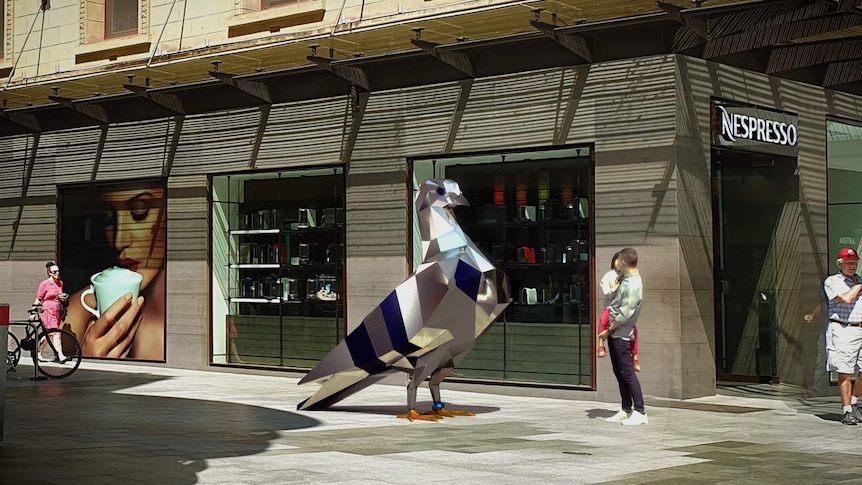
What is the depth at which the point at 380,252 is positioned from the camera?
60.4ft

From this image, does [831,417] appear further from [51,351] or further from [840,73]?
[51,351]

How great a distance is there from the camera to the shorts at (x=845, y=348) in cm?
1291

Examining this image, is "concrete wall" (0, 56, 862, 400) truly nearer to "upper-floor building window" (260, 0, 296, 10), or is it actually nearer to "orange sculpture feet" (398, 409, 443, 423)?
"upper-floor building window" (260, 0, 296, 10)

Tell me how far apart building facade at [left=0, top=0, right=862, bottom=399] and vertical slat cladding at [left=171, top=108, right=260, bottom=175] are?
4 cm

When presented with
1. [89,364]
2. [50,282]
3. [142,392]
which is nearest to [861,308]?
[142,392]

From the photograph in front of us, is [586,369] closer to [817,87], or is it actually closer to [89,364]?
[817,87]

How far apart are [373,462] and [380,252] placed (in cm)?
864

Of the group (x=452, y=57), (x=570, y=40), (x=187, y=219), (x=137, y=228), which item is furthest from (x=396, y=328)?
(x=137, y=228)

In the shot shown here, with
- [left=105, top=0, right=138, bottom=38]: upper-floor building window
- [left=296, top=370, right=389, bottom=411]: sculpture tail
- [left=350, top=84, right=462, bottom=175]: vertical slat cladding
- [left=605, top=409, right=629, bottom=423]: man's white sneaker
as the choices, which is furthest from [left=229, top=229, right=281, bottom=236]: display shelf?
[left=605, top=409, right=629, bottom=423]: man's white sneaker

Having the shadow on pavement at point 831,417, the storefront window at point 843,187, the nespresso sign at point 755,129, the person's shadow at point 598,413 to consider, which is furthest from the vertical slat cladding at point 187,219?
the shadow on pavement at point 831,417

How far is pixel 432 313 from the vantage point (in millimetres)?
12844


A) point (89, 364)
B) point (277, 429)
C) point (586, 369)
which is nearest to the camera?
point (277, 429)

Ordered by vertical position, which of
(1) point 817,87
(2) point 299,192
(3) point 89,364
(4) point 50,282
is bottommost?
(3) point 89,364

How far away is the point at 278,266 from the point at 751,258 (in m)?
7.83
